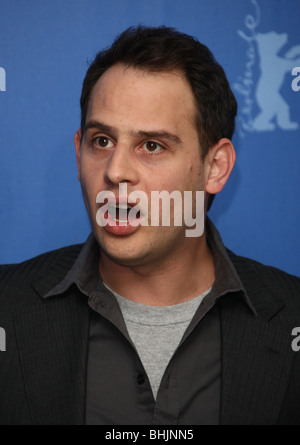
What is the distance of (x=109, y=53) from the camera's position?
1852 millimetres

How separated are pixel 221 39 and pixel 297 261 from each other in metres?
1.06

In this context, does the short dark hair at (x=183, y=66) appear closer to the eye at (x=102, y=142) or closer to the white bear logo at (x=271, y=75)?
the eye at (x=102, y=142)

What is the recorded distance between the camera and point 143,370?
1.61 metres

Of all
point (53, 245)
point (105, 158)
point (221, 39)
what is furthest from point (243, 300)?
point (221, 39)

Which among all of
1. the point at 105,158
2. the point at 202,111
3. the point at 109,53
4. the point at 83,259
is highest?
the point at 109,53

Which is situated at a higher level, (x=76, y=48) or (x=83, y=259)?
(x=76, y=48)

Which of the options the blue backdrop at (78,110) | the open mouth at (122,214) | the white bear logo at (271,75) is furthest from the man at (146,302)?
the white bear logo at (271,75)

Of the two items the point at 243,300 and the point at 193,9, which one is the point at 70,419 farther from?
the point at 193,9

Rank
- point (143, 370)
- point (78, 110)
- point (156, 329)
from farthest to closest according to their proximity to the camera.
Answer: point (78, 110)
point (156, 329)
point (143, 370)

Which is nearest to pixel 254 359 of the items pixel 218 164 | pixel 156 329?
pixel 156 329

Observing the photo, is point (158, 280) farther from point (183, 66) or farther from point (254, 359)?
point (183, 66)

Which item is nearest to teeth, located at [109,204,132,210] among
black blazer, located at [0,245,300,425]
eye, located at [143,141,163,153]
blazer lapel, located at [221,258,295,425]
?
eye, located at [143,141,163,153]

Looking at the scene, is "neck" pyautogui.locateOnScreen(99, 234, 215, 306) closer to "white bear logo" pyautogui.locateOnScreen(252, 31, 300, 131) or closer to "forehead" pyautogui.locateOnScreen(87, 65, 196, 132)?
"forehead" pyautogui.locateOnScreen(87, 65, 196, 132)

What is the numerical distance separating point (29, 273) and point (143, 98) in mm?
733
